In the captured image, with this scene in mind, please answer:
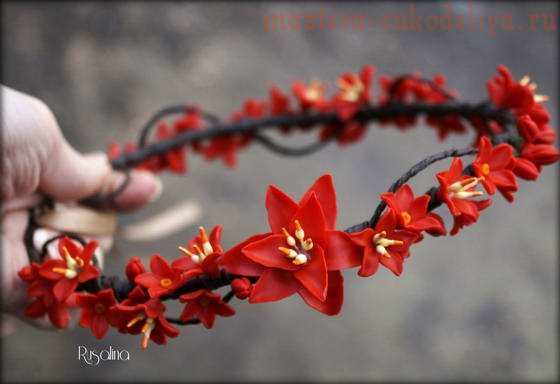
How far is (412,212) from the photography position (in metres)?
0.25

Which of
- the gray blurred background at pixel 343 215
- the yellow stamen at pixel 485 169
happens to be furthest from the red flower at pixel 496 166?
the gray blurred background at pixel 343 215

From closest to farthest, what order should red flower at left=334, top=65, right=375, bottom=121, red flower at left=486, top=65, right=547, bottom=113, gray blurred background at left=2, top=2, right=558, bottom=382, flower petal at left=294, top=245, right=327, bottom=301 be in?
flower petal at left=294, top=245, right=327, bottom=301, red flower at left=486, top=65, right=547, bottom=113, red flower at left=334, top=65, right=375, bottom=121, gray blurred background at left=2, top=2, right=558, bottom=382

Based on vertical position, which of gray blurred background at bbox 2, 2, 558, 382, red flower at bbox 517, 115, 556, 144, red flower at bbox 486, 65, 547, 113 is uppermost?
red flower at bbox 486, 65, 547, 113

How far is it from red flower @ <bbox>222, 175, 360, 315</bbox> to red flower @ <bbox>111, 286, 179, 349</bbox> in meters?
0.05

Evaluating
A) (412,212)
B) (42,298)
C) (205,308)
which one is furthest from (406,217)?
(42,298)

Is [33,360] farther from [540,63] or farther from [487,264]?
[540,63]

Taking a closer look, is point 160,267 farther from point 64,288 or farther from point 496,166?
point 496,166

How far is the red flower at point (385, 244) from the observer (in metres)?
0.23

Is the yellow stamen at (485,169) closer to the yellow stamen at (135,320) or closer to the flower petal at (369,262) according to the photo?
the flower petal at (369,262)

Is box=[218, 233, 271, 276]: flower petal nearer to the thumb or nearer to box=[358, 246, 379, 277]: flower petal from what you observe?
box=[358, 246, 379, 277]: flower petal

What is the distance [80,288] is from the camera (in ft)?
0.98

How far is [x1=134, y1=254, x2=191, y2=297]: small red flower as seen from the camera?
10.1 inches

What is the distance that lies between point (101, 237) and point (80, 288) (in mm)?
195

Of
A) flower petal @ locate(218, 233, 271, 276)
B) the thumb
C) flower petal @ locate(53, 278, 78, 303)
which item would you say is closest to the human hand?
the thumb
